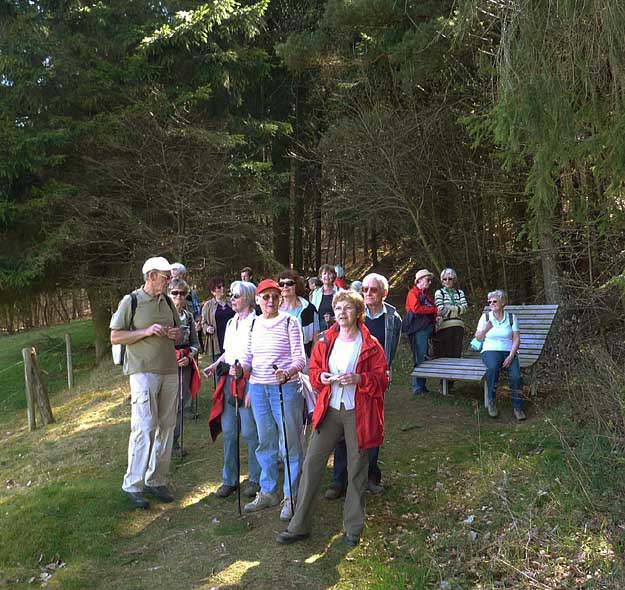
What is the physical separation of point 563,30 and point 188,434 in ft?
19.1

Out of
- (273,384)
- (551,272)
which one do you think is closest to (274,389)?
(273,384)

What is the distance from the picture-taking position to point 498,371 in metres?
7.64

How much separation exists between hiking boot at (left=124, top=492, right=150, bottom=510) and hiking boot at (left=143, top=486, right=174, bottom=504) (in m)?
0.10

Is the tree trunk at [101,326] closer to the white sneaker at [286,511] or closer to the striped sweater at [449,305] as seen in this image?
the striped sweater at [449,305]

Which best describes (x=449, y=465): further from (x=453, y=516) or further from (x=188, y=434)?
(x=188, y=434)

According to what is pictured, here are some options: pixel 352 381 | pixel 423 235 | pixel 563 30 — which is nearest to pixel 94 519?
pixel 352 381

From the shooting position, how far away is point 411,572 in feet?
14.1

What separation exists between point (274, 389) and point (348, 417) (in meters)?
0.78

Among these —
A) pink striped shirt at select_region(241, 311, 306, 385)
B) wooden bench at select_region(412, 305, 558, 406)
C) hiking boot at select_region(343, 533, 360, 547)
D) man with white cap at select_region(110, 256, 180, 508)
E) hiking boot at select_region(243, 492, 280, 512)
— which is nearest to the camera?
hiking boot at select_region(343, 533, 360, 547)

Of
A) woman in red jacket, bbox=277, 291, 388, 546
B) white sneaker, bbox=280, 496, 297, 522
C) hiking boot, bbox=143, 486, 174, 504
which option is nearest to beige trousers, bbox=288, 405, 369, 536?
woman in red jacket, bbox=277, 291, 388, 546

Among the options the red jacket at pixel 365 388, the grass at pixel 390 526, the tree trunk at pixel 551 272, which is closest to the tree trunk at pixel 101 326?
the grass at pixel 390 526

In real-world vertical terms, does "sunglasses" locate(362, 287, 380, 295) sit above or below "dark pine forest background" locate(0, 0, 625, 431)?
below

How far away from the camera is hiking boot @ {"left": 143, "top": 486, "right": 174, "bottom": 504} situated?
5.71m

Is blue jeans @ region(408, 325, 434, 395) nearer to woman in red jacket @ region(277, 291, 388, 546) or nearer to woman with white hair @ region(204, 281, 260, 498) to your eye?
woman with white hair @ region(204, 281, 260, 498)
